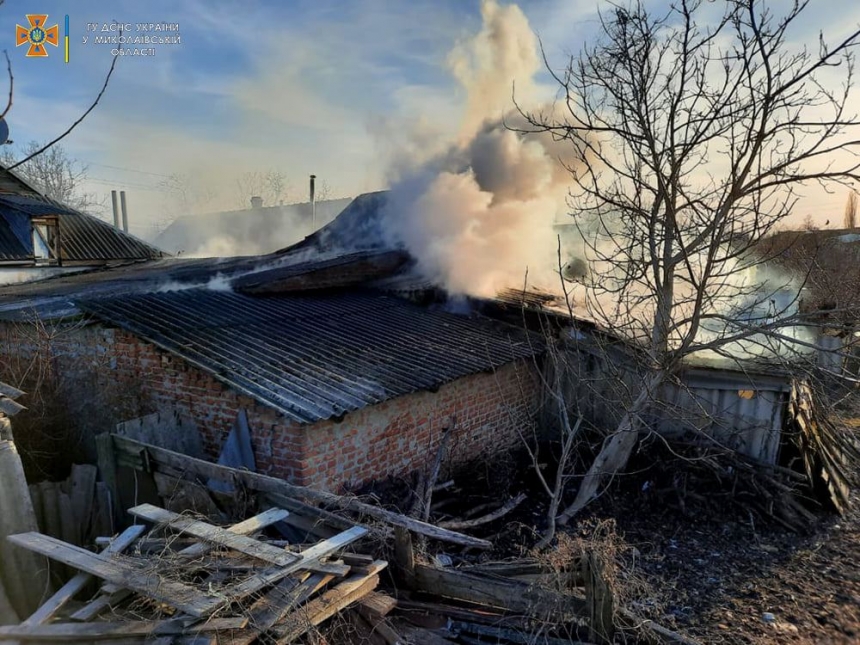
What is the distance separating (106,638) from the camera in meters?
3.20

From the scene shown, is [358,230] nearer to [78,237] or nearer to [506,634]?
[506,634]

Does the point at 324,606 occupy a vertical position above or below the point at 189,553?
below

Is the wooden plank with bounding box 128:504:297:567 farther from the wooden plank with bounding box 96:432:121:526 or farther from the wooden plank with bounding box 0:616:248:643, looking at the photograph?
the wooden plank with bounding box 96:432:121:526

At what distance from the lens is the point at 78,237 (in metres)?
19.7

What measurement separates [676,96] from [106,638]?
783cm

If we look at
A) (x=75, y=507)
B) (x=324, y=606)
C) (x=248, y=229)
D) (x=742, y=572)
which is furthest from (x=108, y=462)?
(x=248, y=229)

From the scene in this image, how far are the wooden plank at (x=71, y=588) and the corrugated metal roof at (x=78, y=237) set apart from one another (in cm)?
1643

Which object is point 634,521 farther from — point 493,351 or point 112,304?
point 112,304

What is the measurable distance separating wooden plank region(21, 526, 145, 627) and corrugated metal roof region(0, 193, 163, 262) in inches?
647

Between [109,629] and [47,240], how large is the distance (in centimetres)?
1897

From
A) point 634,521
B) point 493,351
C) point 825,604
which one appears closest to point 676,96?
point 493,351

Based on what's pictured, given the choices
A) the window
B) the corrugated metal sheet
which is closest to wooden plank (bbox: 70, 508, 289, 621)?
the corrugated metal sheet

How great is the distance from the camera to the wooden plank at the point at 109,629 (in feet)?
10.2

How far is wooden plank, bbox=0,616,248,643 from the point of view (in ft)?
10.2
